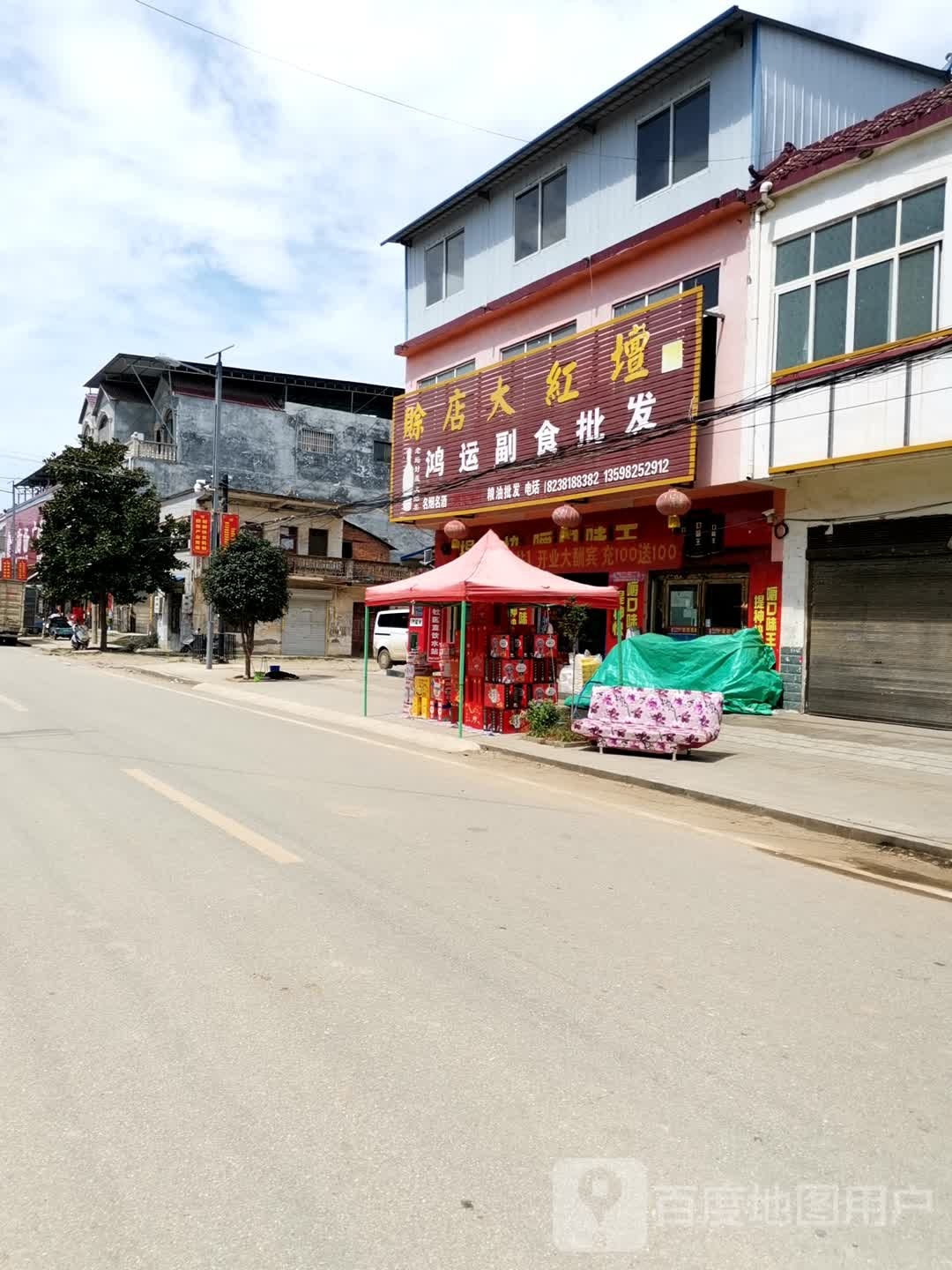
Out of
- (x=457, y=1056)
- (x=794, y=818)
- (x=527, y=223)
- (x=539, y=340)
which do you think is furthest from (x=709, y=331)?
(x=457, y=1056)

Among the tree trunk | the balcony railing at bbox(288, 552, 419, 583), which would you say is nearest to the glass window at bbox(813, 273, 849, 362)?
the tree trunk

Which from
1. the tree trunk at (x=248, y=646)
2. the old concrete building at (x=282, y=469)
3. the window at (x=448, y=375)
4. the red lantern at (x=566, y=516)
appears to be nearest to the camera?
the red lantern at (x=566, y=516)

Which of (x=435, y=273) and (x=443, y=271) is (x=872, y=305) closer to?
(x=443, y=271)

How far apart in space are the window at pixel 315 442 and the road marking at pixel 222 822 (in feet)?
136

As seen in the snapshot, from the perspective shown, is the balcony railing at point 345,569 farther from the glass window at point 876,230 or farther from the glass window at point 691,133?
the glass window at point 876,230

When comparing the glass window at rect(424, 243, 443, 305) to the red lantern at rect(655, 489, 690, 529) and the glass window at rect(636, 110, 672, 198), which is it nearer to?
the glass window at rect(636, 110, 672, 198)

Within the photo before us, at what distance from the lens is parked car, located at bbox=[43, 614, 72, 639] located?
163 feet

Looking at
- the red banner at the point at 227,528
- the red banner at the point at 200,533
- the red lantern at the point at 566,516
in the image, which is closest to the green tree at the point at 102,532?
the red banner at the point at 200,533

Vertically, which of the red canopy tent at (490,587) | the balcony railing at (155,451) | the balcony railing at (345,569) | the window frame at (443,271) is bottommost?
the red canopy tent at (490,587)

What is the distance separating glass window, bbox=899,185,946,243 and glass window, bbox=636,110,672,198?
5519mm

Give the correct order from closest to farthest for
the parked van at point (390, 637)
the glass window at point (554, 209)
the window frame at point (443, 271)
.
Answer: the glass window at point (554, 209) → the window frame at point (443, 271) → the parked van at point (390, 637)

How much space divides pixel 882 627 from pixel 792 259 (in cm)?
612

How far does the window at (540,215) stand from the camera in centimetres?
2061

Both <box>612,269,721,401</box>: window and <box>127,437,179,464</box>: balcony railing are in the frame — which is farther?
<box>127,437,179,464</box>: balcony railing
